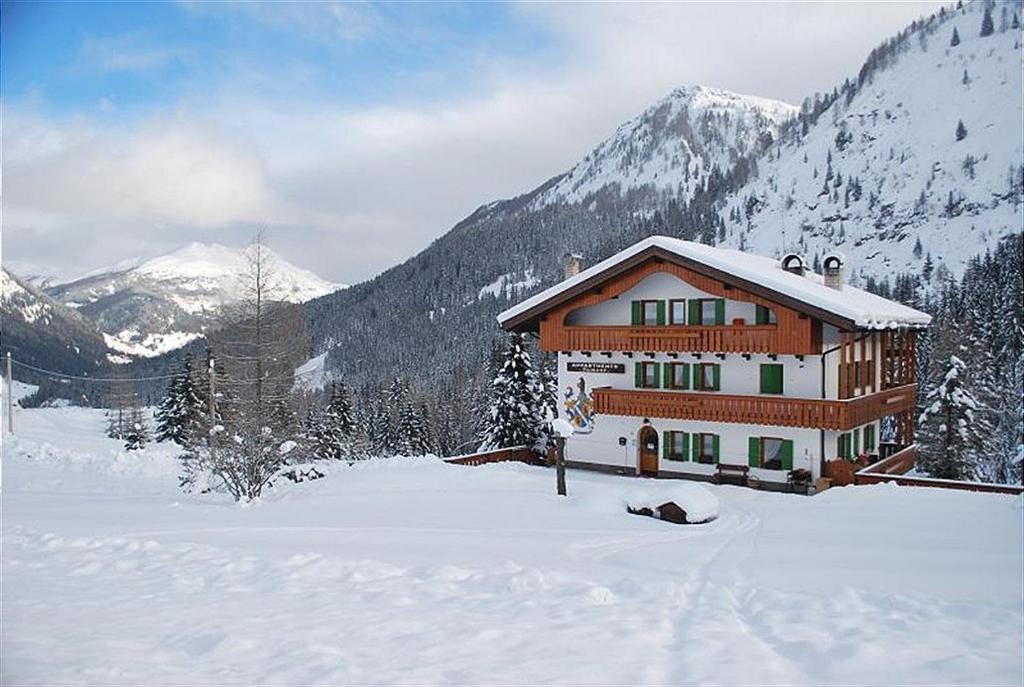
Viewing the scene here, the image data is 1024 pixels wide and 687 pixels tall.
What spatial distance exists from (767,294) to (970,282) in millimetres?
92574

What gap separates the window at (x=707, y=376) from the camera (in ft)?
85.5

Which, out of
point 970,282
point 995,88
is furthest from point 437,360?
point 995,88

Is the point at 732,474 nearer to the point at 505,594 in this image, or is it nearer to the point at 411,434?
the point at 505,594

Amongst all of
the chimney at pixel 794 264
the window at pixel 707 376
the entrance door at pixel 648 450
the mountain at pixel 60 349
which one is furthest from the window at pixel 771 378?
the mountain at pixel 60 349

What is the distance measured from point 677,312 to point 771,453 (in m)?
6.05

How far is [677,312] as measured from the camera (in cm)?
2695

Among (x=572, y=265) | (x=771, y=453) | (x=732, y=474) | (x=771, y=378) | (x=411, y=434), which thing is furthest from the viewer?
(x=411, y=434)

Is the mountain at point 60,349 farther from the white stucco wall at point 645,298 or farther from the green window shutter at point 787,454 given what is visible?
the green window shutter at point 787,454

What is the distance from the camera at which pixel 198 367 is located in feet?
174

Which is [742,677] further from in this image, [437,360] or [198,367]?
[437,360]

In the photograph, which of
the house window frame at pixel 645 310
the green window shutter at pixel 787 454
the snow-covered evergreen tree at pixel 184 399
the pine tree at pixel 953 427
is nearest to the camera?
the green window shutter at pixel 787 454

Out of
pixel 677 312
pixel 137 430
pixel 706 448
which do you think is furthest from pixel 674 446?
pixel 137 430

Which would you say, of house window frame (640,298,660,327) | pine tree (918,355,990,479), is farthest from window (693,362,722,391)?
pine tree (918,355,990,479)

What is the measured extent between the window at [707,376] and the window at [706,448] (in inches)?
68.6
